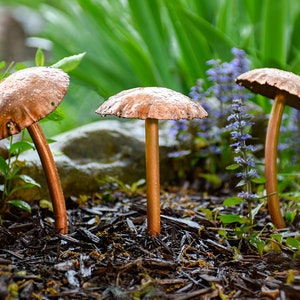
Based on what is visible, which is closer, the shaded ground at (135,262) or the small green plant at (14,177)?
the shaded ground at (135,262)

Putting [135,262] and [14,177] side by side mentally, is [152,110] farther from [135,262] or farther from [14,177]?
[14,177]

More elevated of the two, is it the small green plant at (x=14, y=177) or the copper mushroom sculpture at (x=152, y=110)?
the copper mushroom sculpture at (x=152, y=110)

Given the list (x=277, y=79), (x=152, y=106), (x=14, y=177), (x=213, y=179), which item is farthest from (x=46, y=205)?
(x=277, y=79)

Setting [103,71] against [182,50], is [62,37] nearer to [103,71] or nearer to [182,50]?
[103,71]

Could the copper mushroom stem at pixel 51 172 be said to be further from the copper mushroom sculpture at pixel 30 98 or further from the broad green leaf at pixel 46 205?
the broad green leaf at pixel 46 205

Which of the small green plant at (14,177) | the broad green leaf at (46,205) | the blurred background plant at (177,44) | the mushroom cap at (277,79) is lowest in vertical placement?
the broad green leaf at (46,205)

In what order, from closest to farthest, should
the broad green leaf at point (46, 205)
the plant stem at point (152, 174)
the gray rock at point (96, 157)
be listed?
the plant stem at point (152, 174) < the broad green leaf at point (46, 205) < the gray rock at point (96, 157)

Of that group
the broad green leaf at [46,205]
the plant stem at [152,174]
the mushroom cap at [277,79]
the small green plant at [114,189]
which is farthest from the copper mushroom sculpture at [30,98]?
the small green plant at [114,189]

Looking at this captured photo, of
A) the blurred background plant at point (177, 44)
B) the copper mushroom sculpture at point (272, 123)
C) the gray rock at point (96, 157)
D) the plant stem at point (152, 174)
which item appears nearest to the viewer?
the plant stem at point (152, 174)
